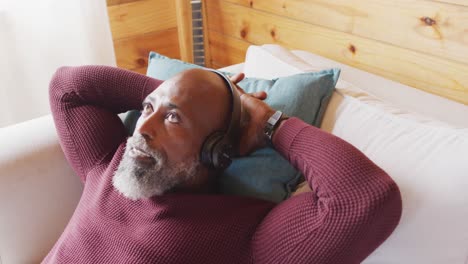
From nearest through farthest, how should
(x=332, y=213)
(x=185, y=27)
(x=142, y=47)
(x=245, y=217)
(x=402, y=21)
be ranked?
1. (x=332, y=213)
2. (x=245, y=217)
3. (x=402, y=21)
4. (x=185, y=27)
5. (x=142, y=47)

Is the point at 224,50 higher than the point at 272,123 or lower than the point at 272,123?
A: lower

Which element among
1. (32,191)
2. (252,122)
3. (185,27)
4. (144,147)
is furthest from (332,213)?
(185,27)

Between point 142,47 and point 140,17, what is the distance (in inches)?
5.7

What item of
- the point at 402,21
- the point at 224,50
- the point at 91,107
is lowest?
the point at 224,50

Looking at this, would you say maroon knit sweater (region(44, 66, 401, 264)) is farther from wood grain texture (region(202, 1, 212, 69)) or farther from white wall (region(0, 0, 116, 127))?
wood grain texture (region(202, 1, 212, 69))

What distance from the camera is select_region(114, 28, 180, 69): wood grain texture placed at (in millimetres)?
2133

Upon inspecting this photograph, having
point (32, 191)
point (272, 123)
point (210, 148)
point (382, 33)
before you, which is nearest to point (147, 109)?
point (210, 148)

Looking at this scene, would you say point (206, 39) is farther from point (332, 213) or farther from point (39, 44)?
point (332, 213)

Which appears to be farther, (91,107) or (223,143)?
(91,107)

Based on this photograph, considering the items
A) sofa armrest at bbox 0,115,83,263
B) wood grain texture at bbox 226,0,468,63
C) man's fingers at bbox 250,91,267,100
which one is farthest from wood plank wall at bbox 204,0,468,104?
sofa armrest at bbox 0,115,83,263

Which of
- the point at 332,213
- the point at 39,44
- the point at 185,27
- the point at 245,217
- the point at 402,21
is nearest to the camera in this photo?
the point at 332,213

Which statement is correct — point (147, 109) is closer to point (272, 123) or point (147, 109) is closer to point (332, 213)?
point (272, 123)

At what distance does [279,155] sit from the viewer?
3.36ft

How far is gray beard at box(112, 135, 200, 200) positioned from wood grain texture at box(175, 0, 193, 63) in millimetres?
1200
